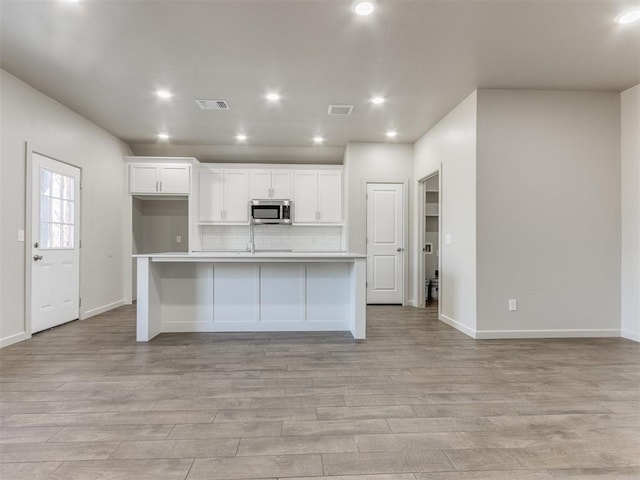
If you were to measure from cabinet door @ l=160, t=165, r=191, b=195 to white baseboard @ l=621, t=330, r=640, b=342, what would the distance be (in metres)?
6.31

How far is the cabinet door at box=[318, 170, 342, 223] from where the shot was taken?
6180 mm

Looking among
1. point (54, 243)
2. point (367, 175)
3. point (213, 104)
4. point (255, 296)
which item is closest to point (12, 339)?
point (54, 243)

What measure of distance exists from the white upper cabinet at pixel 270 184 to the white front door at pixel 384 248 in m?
1.50

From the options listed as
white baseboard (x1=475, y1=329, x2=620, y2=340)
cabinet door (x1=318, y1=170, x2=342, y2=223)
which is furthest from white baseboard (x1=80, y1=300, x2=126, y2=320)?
white baseboard (x1=475, y1=329, x2=620, y2=340)

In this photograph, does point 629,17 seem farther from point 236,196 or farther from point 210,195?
point 210,195

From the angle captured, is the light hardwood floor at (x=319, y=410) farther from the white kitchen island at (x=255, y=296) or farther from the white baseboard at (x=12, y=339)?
the white kitchen island at (x=255, y=296)

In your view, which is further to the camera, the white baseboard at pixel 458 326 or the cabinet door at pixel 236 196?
the cabinet door at pixel 236 196

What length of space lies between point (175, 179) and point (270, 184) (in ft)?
5.30

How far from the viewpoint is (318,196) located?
243 inches

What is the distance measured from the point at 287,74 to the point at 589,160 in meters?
3.49

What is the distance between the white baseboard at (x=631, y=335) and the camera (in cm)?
363

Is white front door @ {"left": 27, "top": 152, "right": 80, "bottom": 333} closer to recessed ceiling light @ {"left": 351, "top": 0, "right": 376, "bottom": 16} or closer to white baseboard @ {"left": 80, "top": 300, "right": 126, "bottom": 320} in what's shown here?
white baseboard @ {"left": 80, "top": 300, "right": 126, "bottom": 320}

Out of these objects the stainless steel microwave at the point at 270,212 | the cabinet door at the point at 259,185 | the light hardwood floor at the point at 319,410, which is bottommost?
the light hardwood floor at the point at 319,410

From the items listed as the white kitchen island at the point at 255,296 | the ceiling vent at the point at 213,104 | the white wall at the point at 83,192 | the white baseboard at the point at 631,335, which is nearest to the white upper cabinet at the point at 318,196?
the ceiling vent at the point at 213,104
